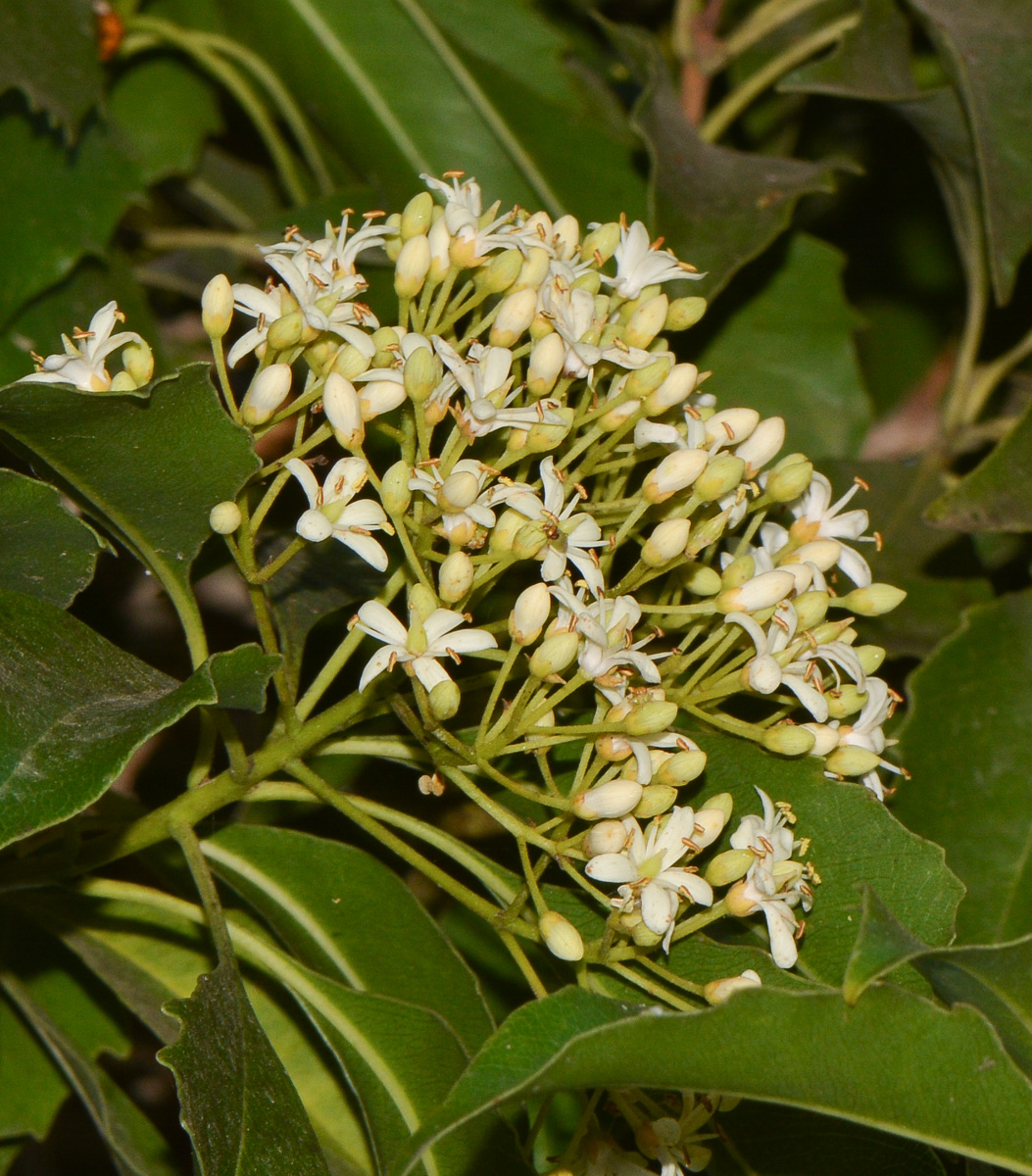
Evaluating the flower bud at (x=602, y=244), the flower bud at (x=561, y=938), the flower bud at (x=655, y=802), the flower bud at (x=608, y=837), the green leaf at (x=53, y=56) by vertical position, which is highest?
the green leaf at (x=53, y=56)

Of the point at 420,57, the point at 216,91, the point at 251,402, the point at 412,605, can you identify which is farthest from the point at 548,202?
the point at 412,605

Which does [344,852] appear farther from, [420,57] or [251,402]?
[420,57]

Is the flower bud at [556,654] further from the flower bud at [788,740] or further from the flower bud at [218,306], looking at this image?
the flower bud at [218,306]

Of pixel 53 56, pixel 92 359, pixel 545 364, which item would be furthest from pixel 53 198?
pixel 545 364

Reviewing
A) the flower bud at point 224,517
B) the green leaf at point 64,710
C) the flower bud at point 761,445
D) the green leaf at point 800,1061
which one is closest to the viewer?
the green leaf at point 800,1061

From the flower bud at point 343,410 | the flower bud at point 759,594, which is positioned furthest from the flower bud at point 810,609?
the flower bud at point 343,410

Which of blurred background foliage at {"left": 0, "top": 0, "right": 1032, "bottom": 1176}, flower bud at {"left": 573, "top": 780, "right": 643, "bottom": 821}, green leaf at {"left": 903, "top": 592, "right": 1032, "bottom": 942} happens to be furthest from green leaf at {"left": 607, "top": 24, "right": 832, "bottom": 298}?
flower bud at {"left": 573, "top": 780, "right": 643, "bottom": 821}
